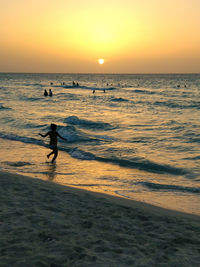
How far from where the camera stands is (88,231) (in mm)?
4754

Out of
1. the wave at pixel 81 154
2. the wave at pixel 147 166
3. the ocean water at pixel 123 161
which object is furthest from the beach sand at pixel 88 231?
the wave at pixel 81 154

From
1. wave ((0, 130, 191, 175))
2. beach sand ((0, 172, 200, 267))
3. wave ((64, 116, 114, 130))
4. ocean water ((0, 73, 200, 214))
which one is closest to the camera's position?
beach sand ((0, 172, 200, 267))

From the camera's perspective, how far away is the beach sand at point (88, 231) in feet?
12.7

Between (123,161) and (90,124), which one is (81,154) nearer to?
(123,161)

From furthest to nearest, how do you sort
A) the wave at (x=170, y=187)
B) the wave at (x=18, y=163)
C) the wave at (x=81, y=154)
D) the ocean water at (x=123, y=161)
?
the wave at (x=81, y=154), the wave at (x=18, y=163), the wave at (x=170, y=187), the ocean water at (x=123, y=161)

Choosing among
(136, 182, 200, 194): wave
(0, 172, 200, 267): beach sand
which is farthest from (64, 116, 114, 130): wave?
(0, 172, 200, 267): beach sand

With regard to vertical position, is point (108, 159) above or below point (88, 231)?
below

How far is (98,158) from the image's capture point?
12023mm

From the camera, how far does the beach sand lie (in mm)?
Answer: 3869

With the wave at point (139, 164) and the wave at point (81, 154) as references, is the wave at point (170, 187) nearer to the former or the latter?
the wave at point (139, 164)

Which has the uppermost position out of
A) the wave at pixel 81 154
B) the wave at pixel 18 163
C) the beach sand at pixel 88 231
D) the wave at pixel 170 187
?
the beach sand at pixel 88 231

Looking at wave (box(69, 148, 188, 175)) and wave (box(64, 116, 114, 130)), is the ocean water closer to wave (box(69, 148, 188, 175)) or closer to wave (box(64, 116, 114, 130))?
wave (box(69, 148, 188, 175))

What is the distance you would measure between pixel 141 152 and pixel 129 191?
17.6 ft

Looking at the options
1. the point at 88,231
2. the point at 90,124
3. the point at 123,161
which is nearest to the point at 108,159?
the point at 123,161
